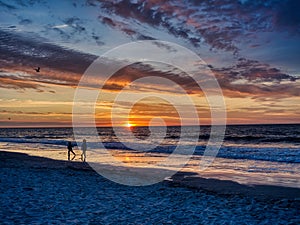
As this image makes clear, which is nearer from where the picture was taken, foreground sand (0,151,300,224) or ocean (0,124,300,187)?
foreground sand (0,151,300,224)

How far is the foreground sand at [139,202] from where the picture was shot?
10305 millimetres

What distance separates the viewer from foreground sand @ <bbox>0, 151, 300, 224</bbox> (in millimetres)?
10305

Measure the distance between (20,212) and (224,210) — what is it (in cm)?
741

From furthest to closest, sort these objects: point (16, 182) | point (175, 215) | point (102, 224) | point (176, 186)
→ point (176, 186) → point (16, 182) → point (175, 215) → point (102, 224)

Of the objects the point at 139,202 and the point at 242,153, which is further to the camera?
the point at 242,153

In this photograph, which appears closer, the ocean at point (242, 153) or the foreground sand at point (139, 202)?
the foreground sand at point (139, 202)

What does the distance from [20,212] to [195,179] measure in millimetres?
11463

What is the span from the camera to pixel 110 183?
17219mm

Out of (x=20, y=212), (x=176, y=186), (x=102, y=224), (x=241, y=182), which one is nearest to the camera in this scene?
(x=102, y=224)

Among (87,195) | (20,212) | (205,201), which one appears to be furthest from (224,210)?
(20,212)

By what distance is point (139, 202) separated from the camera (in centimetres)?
1280

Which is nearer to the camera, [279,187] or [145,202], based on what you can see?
[145,202]

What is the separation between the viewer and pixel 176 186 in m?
16.6

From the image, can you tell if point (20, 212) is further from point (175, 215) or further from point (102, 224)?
point (175, 215)
